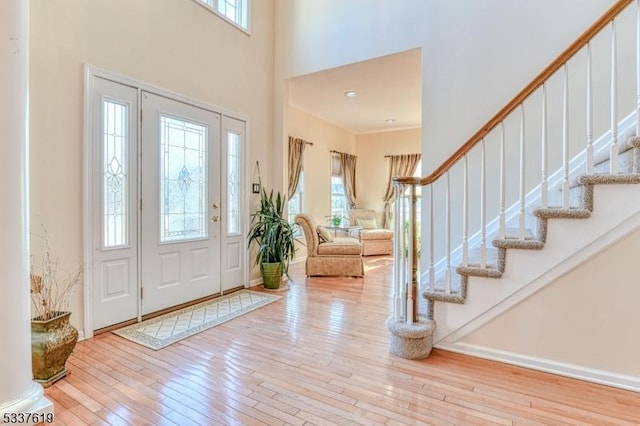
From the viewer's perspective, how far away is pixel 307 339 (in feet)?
8.90

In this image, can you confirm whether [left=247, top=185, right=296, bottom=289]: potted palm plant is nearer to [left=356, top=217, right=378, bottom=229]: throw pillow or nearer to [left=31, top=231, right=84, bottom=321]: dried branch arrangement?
[left=31, top=231, right=84, bottom=321]: dried branch arrangement

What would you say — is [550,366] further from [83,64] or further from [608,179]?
[83,64]

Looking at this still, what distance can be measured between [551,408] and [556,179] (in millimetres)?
1873

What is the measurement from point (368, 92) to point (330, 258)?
102 inches

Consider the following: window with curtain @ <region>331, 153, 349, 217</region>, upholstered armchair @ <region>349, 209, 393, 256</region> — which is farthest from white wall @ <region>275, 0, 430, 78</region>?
upholstered armchair @ <region>349, 209, 393, 256</region>

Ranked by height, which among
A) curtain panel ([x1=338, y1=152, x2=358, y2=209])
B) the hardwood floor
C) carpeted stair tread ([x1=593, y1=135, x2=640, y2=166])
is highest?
curtain panel ([x1=338, y1=152, x2=358, y2=209])

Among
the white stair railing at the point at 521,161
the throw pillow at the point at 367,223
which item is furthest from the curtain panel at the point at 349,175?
the white stair railing at the point at 521,161

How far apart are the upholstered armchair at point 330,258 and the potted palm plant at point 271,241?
0.62m

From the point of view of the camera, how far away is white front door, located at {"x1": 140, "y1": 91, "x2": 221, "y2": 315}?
3.17m

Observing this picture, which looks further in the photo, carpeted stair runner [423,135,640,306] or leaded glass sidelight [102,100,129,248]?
leaded glass sidelight [102,100,129,248]

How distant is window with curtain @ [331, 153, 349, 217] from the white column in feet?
19.7

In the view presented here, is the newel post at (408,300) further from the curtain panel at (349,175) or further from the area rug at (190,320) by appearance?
the curtain panel at (349,175)

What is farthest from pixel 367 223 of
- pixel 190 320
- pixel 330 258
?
pixel 190 320

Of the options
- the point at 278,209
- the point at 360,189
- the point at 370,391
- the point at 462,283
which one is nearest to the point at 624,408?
the point at 462,283
